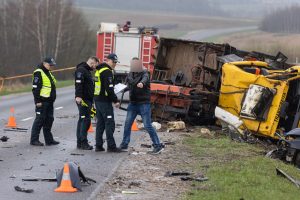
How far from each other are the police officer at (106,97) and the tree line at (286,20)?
2638cm

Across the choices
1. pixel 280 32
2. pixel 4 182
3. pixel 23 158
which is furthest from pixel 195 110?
pixel 280 32

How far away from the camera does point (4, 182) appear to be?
393 inches

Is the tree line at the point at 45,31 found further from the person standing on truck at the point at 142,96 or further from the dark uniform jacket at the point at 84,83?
A: the person standing on truck at the point at 142,96

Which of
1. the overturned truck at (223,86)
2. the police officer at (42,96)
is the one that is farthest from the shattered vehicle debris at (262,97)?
the police officer at (42,96)

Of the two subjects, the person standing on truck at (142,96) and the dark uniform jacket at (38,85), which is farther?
the dark uniform jacket at (38,85)

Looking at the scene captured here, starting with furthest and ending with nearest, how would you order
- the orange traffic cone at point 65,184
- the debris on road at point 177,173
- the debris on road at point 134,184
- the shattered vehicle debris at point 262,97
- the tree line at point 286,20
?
the tree line at point 286,20 < the shattered vehicle debris at point 262,97 < the debris on road at point 177,173 < the debris on road at point 134,184 < the orange traffic cone at point 65,184

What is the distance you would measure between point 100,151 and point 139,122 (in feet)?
18.4

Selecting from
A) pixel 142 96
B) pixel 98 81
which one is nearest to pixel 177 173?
pixel 142 96

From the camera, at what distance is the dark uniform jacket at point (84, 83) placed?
13.5 m

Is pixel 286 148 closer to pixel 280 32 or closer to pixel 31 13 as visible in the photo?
pixel 280 32

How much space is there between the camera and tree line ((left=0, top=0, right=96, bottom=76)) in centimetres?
6094

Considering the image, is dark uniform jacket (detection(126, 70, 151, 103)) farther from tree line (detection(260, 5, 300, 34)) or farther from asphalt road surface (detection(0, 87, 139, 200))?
tree line (detection(260, 5, 300, 34))

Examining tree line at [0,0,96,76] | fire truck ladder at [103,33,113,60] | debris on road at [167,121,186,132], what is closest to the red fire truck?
fire truck ladder at [103,33,113,60]

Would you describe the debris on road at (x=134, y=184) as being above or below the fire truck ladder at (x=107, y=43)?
below
